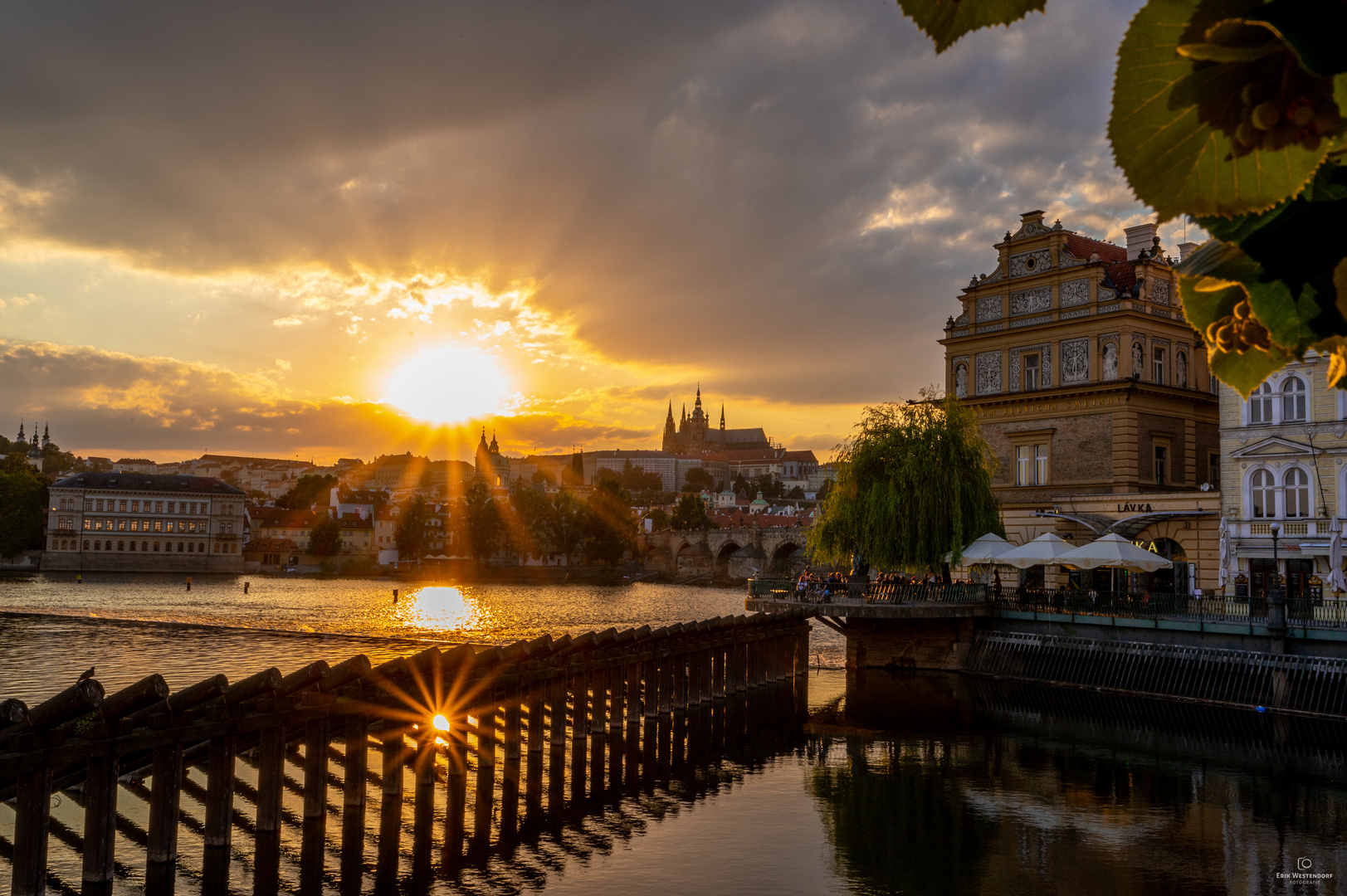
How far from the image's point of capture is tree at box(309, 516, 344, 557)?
139 m

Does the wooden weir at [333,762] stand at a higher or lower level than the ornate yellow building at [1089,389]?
lower

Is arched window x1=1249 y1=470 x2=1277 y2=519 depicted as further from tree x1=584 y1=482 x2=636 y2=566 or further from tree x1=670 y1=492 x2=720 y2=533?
tree x1=670 y1=492 x2=720 y2=533

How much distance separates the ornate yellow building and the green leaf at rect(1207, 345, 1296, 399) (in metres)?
40.3

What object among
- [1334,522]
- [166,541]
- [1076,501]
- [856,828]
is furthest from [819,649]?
[166,541]

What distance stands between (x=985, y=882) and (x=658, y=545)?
128m

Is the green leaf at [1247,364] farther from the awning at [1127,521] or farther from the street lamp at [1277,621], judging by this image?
the awning at [1127,521]

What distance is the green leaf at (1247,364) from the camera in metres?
1.37

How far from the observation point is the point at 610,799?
2166 cm

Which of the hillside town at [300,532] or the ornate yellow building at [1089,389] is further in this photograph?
the hillside town at [300,532]

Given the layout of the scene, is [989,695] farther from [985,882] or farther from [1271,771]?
[985,882]

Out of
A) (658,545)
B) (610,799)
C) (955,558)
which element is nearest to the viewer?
(610,799)

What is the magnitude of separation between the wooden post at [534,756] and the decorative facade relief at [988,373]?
2963 centimetres

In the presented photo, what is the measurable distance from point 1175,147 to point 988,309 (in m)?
48.3

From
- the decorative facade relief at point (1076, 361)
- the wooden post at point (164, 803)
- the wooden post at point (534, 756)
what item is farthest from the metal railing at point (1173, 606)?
the wooden post at point (164, 803)
